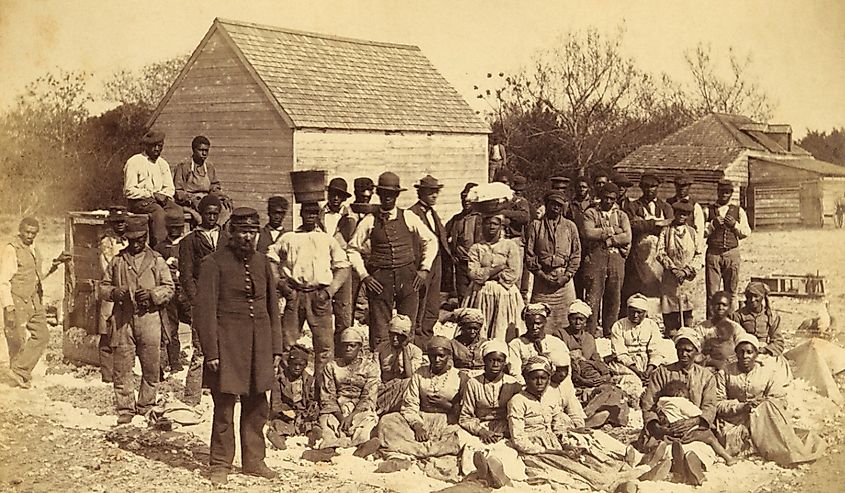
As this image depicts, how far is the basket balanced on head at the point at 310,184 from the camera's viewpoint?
7.02 meters

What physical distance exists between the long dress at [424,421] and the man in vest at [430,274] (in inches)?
36.4

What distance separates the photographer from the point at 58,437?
5.95m

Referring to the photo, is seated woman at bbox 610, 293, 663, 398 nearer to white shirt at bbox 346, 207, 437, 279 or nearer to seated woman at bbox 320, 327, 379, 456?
white shirt at bbox 346, 207, 437, 279

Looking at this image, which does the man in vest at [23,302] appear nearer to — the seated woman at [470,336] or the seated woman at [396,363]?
the seated woman at [396,363]

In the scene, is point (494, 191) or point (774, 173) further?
point (774, 173)

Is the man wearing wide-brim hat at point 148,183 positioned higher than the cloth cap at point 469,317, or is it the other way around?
the man wearing wide-brim hat at point 148,183

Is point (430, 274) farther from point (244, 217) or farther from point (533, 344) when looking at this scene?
point (244, 217)

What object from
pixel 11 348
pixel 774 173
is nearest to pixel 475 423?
pixel 11 348

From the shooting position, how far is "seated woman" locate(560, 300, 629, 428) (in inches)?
238

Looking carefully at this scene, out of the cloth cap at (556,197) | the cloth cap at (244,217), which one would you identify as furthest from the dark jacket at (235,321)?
the cloth cap at (556,197)

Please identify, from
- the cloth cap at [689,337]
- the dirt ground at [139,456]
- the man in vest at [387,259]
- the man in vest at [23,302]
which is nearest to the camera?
the dirt ground at [139,456]

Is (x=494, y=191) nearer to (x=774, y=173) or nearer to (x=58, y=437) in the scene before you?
(x=774, y=173)

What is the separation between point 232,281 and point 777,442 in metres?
3.41

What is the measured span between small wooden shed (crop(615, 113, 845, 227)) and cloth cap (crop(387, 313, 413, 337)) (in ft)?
8.35
